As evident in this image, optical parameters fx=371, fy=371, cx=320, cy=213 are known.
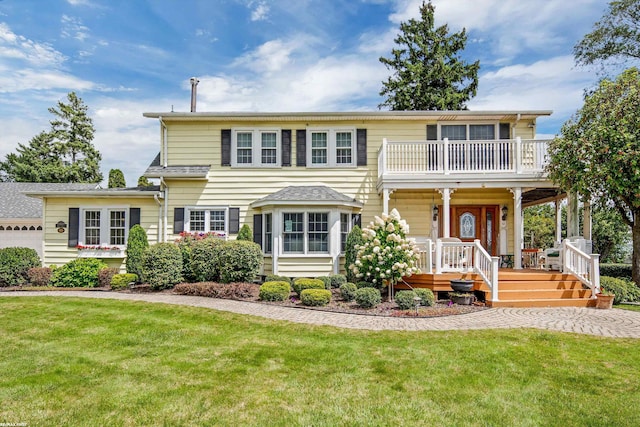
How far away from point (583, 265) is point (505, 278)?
2079 millimetres

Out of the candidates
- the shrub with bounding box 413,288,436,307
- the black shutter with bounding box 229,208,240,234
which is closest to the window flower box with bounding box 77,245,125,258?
the black shutter with bounding box 229,208,240,234

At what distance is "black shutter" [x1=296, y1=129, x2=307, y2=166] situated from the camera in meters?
13.9

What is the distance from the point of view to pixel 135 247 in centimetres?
1271

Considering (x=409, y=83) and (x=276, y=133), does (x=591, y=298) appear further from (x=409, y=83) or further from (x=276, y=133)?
(x=409, y=83)

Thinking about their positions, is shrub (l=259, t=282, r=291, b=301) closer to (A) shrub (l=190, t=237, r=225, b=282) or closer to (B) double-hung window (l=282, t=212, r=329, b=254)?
(A) shrub (l=190, t=237, r=225, b=282)

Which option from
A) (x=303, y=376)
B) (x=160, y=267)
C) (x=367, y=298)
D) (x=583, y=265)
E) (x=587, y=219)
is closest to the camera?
(x=303, y=376)

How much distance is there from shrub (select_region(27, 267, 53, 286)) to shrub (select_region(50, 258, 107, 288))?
0.56 ft

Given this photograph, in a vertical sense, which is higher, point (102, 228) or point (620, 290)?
point (102, 228)

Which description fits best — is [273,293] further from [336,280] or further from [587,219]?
[587,219]

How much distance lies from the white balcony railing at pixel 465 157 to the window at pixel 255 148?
408cm

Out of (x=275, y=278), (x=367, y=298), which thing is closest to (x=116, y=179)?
(x=275, y=278)

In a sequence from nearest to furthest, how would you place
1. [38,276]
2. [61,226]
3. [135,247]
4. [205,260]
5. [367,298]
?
[367,298], [205,260], [38,276], [135,247], [61,226]

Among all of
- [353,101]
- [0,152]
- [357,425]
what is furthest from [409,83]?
[0,152]

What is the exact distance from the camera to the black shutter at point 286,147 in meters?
13.9
